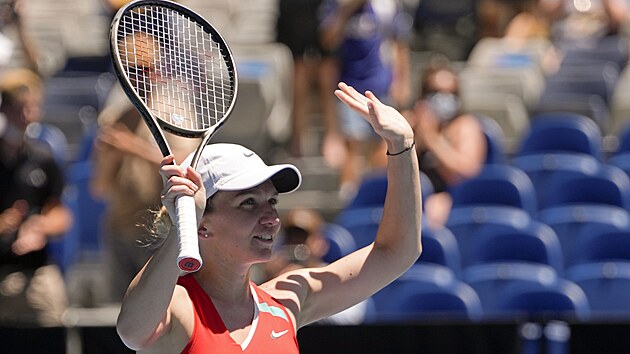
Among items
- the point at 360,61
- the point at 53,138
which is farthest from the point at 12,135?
the point at 360,61

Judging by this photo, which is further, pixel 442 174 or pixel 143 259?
pixel 442 174

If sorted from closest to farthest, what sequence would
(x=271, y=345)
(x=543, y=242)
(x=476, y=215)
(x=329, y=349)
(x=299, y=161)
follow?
(x=271, y=345)
(x=329, y=349)
(x=543, y=242)
(x=476, y=215)
(x=299, y=161)

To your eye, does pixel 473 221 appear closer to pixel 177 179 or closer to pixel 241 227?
pixel 241 227

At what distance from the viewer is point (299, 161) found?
28.9 feet

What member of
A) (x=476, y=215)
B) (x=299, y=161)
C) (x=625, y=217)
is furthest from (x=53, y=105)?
(x=625, y=217)

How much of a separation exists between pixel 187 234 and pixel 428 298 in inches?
149

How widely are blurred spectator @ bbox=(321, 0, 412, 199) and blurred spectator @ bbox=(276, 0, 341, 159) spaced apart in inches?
3.5

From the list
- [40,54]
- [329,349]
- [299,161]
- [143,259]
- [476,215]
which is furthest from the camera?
[40,54]

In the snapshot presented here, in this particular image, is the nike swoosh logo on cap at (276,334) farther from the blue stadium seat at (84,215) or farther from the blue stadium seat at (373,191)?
the blue stadium seat at (84,215)

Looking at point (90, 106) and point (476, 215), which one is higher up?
point (476, 215)

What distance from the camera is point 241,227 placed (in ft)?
10.7

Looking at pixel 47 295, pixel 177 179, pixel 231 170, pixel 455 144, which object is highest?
pixel 177 179

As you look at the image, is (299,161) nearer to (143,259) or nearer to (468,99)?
(468,99)

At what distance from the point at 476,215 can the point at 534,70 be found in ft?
8.52
